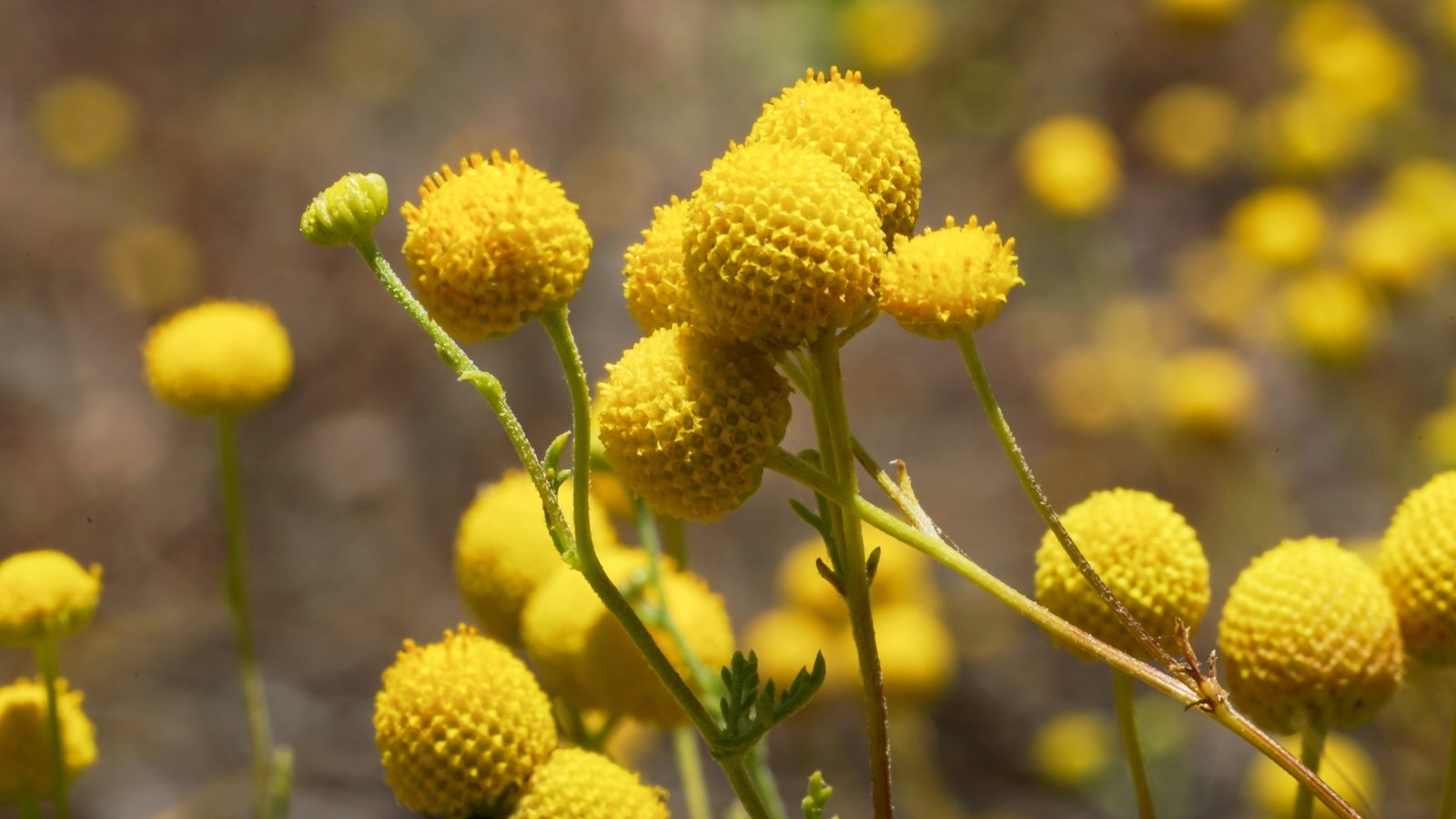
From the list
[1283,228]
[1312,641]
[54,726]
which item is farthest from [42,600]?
[1283,228]

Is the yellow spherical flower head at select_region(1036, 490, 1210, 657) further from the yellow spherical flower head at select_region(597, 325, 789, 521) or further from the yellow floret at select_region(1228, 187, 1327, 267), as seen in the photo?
the yellow floret at select_region(1228, 187, 1327, 267)

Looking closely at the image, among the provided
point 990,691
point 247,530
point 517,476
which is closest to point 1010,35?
point 990,691

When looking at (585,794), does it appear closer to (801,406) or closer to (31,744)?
(31,744)

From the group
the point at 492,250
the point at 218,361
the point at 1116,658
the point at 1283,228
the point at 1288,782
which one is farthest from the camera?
the point at 1283,228

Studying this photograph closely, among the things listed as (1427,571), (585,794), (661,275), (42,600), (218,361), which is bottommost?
(585,794)

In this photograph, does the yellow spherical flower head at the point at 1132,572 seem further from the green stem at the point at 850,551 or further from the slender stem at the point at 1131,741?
the green stem at the point at 850,551

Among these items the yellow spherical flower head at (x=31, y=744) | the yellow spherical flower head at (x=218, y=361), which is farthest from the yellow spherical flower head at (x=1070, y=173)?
the yellow spherical flower head at (x=31, y=744)
